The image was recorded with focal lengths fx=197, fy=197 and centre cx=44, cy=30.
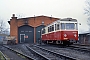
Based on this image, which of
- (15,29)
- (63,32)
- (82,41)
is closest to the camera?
(63,32)

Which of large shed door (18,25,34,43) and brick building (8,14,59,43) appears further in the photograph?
large shed door (18,25,34,43)

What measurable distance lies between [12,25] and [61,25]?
28.4m

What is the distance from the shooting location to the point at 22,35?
162 feet

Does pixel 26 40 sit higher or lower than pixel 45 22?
lower

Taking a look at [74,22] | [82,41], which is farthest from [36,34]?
[74,22]

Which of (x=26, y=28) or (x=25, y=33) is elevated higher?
(x=26, y=28)

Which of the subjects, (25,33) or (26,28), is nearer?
(25,33)

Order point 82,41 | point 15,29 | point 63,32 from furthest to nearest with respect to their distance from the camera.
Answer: point 15,29 < point 82,41 < point 63,32

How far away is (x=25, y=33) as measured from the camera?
A: 49438mm

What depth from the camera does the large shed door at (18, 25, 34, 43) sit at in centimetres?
4925

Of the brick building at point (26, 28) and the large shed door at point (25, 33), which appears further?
the large shed door at point (25, 33)

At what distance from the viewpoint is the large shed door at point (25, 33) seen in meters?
49.2

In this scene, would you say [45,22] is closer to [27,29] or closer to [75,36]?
[27,29]

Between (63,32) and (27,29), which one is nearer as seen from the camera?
(63,32)
